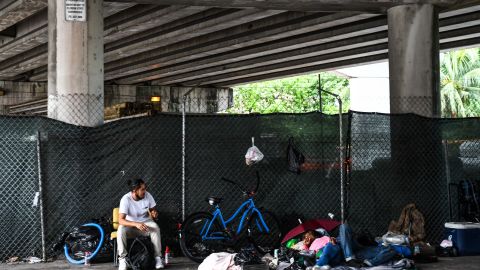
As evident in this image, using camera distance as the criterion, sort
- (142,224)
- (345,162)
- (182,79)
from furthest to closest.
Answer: (182,79) → (345,162) → (142,224)

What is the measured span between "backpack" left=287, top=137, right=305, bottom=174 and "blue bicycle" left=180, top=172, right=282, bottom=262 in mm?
646

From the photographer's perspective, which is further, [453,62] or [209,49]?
[453,62]

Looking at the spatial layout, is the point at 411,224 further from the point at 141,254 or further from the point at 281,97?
the point at 281,97

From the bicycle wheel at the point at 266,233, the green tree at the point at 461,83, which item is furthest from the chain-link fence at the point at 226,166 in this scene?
the green tree at the point at 461,83

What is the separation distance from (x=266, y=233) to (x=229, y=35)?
14341 millimetres

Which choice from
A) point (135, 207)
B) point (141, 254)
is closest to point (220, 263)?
point (141, 254)

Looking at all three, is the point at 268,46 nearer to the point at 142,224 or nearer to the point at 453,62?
the point at 142,224

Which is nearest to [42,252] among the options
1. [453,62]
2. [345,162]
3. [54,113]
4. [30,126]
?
[30,126]

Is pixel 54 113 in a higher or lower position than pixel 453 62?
lower

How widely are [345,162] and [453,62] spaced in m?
48.4

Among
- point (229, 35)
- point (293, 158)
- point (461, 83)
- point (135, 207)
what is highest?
point (461, 83)

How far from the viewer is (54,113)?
1102 centimetres

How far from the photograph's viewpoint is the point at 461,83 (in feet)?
182

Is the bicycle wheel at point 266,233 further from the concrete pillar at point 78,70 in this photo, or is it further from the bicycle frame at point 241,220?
the concrete pillar at point 78,70
